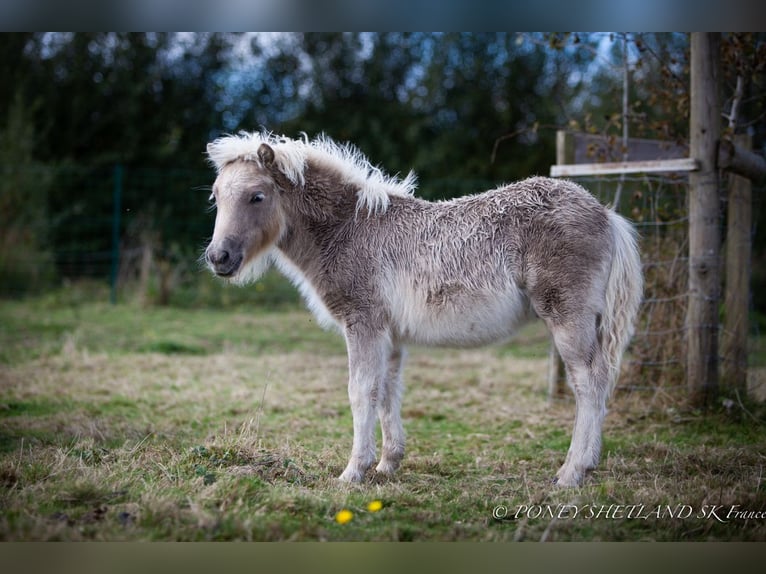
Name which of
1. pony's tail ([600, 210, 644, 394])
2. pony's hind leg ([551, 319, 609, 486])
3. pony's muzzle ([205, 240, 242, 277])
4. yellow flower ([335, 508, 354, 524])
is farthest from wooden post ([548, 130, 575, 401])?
yellow flower ([335, 508, 354, 524])

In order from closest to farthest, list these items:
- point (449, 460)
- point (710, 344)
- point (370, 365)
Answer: point (370, 365) → point (449, 460) → point (710, 344)

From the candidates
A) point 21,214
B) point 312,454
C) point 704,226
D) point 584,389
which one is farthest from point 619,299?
point 21,214

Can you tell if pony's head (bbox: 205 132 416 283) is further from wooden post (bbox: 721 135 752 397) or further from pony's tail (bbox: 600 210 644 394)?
wooden post (bbox: 721 135 752 397)

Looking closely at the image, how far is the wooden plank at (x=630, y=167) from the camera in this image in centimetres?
609

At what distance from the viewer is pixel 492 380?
333 inches

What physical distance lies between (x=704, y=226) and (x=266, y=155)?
4.03 meters

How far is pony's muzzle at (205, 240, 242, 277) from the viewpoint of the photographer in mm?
4559

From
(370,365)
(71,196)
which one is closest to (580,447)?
(370,365)

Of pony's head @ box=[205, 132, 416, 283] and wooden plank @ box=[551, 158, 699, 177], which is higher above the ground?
wooden plank @ box=[551, 158, 699, 177]

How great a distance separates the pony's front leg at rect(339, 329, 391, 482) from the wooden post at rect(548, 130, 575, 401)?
2.96 meters
